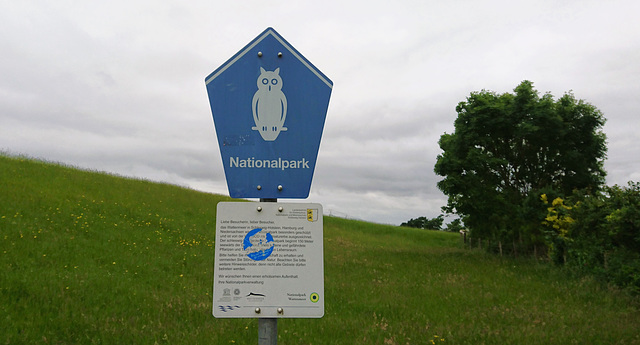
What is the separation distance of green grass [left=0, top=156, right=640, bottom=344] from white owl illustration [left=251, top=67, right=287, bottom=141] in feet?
18.5

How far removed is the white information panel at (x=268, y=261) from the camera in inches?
102

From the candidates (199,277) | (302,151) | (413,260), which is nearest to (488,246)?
(413,260)

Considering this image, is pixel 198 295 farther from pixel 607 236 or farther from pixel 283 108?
pixel 607 236

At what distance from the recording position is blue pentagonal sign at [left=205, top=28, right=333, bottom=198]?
2.67 meters

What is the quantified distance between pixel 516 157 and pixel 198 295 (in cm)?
2158

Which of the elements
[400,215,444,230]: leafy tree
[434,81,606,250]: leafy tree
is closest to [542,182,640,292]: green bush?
[434,81,606,250]: leafy tree

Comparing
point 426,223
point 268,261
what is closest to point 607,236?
point 268,261

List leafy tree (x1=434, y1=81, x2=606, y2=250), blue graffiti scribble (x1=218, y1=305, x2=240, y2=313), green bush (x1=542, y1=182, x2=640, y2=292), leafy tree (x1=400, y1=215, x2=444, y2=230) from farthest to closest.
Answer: leafy tree (x1=400, y1=215, x2=444, y2=230) → leafy tree (x1=434, y1=81, x2=606, y2=250) → green bush (x1=542, y1=182, x2=640, y2=292) → blue graffiti scribble (x1=218, y1=305, x2=240, y2=313)

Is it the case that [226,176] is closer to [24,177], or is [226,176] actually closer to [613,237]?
[613,237]

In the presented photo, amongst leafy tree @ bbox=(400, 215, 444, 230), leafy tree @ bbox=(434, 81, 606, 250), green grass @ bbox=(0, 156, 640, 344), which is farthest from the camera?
leafy tree @ bbox=(400, 215, 444, 230)

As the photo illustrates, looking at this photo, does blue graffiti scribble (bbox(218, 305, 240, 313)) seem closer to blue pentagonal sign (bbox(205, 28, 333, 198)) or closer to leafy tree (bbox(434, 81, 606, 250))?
blue pentagonal sign (bbox(205, 28, 333, 198))

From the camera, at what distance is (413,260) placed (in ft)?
69.4

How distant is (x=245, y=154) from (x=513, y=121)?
967 inches

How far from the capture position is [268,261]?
260 centimetres
